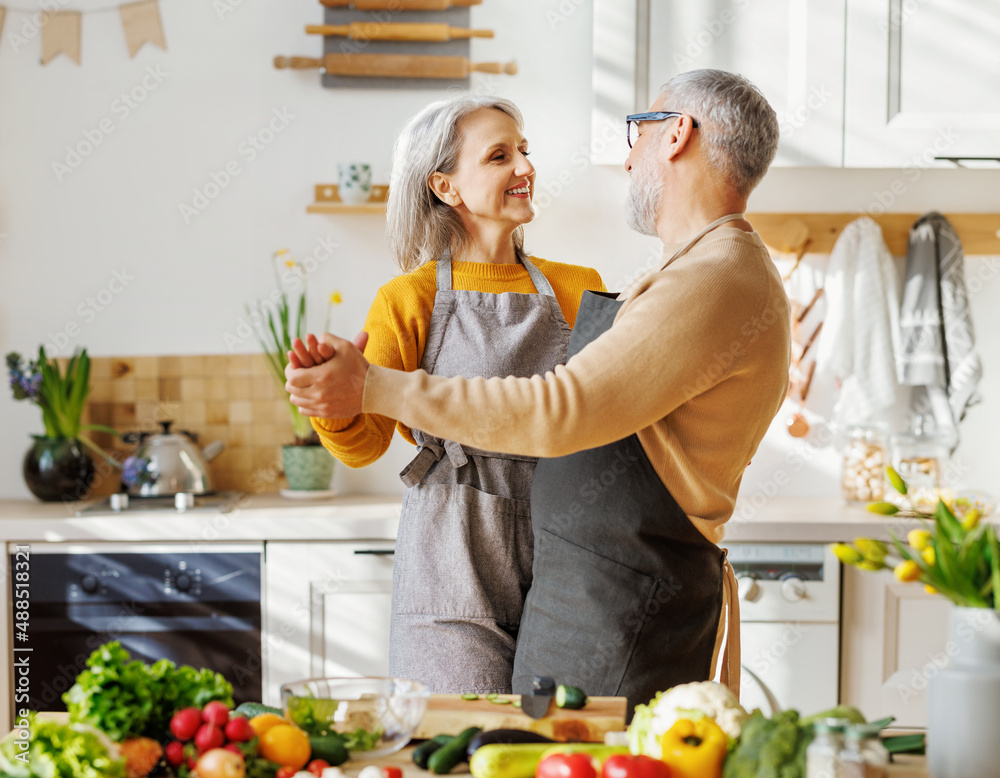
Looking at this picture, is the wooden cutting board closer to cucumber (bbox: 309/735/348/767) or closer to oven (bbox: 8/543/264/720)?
cucumber (bbox: 309/735/348/767)

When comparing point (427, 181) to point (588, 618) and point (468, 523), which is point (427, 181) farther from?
point (588, 618)

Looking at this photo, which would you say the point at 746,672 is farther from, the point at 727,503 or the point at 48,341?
the point at 48,341

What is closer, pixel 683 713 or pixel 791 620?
pixel 683 713

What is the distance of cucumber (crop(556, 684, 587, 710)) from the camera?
37.3 inches

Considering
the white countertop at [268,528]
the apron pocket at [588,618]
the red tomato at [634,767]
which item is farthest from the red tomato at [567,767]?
the white countertop at [268,528]

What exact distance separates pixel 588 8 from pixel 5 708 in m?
2.44

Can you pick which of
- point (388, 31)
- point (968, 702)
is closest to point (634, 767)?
point (968, 702)

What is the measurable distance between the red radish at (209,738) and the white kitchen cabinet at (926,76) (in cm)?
220

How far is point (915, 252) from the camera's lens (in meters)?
2.62

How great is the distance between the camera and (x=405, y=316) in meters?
1.48

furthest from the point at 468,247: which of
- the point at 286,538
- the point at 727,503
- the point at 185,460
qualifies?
the point at 185,460

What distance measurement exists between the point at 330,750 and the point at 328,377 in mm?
393

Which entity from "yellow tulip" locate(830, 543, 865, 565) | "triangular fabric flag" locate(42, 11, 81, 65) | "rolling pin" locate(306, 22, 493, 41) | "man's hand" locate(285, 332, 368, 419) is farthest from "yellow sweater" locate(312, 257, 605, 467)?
"triangular fabric flag" locate(42, 11, 81, 65)

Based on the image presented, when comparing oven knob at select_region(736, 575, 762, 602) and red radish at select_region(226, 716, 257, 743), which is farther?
oven knob at select_region(736, 575, 762, 602)
